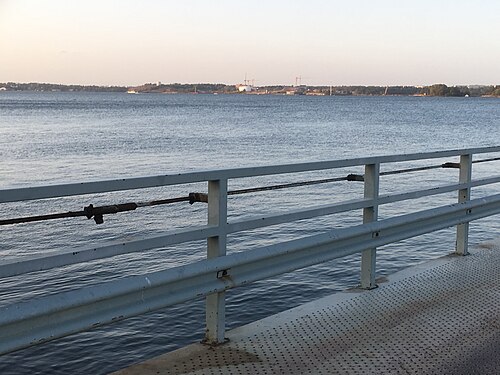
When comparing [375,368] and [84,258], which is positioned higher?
[84,258]

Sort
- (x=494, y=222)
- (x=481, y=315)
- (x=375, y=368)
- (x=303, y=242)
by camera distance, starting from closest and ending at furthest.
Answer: (x=375, y=368) < (x=303, y=242) < (x=481, y=315) < (x=494, y=222)

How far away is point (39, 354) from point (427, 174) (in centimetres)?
2119

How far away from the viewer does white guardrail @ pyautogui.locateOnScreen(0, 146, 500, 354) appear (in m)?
3.89

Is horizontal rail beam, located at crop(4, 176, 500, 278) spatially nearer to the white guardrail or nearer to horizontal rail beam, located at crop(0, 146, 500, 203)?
the white guardrail

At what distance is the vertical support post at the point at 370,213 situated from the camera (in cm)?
653

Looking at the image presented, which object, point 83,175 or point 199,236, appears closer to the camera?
point 199,236

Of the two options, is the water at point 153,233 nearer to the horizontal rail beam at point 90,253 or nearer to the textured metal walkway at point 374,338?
the horizontal rail beam at point 90,253

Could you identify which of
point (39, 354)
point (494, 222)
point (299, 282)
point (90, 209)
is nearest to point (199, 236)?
point (90, 209)

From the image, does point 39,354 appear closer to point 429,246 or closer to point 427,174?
point 429,246

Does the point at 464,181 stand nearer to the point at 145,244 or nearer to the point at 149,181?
the point at 149,181

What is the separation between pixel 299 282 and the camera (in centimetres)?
1049

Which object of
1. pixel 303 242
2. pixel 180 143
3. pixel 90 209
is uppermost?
pixel 90 209

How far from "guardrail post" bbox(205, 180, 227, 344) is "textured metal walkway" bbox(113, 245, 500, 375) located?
0.12 meters

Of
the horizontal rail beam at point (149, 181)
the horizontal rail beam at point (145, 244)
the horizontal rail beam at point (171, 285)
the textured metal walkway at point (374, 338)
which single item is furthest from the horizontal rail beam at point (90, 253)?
the textured metal walkway at point (374, 338)
